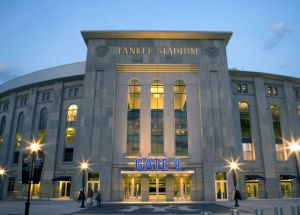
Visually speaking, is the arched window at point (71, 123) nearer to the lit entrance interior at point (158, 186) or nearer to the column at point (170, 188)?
the lit entrance interior at point (158, 186)

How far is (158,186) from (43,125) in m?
23.0

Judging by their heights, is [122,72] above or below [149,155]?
above

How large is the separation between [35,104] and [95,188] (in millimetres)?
20458

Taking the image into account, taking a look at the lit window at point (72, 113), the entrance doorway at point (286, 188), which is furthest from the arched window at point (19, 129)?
the entrance doorway at point (286, 188)

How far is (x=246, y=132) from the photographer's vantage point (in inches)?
1662

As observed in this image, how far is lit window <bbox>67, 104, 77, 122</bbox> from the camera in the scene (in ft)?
144

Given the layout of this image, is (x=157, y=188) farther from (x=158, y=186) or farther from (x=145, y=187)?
(x=145, y=187)

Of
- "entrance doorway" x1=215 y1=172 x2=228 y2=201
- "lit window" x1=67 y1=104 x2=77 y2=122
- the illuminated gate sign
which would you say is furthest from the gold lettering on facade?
"entrance doorway" x1=215 y1=172 x2=228 y2=201

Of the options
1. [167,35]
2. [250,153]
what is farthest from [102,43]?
[250,153]

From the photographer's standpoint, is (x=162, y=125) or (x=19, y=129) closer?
(x=162, y=125)

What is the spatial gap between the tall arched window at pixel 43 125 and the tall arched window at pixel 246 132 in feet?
110

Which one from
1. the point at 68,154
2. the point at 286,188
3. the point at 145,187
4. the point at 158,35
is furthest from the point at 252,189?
the point at 68,154

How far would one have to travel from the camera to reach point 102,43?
42.3 metres

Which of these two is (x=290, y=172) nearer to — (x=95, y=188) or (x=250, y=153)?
(x=250, y=153)
